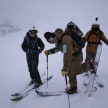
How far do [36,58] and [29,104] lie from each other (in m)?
1.89

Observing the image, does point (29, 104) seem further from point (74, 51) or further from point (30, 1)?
point (30, 1)

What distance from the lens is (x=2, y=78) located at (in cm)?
941

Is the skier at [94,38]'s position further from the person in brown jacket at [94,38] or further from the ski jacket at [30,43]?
the ski jacket at [30,43]

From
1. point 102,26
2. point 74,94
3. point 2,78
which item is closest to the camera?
point 74,94

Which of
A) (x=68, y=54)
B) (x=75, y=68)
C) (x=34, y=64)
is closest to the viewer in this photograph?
(x=68, y=54)

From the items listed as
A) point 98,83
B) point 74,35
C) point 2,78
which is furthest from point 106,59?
point 74,35

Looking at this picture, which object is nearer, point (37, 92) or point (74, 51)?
point (74, 51)

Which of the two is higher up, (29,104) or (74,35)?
(74,35)

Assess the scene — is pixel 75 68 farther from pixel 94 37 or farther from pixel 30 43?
pixel 30 43

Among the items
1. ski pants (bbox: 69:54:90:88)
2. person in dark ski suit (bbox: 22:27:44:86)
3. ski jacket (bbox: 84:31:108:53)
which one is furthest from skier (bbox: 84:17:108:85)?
person in dark ski suit (bbox: 22:27:44:86)

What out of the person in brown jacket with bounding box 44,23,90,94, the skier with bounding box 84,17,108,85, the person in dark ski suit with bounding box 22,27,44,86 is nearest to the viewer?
the person in brown jacket with bounding box 44,23,90,94

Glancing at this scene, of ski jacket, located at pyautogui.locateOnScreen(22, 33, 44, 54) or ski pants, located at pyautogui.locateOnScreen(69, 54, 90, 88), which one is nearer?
ski pants, located at pyautogui.locateOnScreen(69, 54, 90, 88)

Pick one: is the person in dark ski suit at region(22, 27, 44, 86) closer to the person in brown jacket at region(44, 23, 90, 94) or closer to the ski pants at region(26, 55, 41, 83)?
the ski pants at region(26, 55, 41, 83)

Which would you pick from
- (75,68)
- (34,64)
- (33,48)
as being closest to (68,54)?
(75,68)
